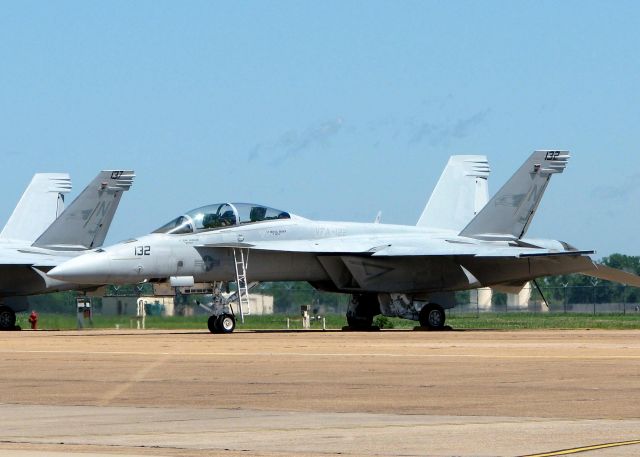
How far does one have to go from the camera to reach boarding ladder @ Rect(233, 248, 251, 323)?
31828 mm

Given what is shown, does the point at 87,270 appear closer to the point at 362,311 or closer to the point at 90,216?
the point at 362,311

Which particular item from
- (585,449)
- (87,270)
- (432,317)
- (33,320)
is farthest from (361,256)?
(585,449)

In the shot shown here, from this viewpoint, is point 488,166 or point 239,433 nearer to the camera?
point 239,433

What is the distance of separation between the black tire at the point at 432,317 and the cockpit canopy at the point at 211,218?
5610mm

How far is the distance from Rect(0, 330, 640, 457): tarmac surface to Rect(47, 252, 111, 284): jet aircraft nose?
→ 691 centimetres

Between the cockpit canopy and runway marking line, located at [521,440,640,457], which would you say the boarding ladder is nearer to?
the cockpit canopy

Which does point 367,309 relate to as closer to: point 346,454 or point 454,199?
point 454,199

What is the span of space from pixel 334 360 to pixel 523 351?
3.54 meters

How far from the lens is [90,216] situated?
Answer: 137 ft

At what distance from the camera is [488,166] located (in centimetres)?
4088

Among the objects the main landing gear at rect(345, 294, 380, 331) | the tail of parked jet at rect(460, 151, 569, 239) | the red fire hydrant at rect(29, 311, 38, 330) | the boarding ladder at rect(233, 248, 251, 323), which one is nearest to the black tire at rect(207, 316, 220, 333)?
the boarding ladder at rect(233, 248, 251, 323)

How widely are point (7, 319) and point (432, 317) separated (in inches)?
543

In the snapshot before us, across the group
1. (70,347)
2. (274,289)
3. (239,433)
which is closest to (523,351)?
(70,347)

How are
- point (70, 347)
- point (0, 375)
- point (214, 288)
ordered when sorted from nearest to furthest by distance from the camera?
point (0, 375) → point (70, 347) → point (214, 288)
